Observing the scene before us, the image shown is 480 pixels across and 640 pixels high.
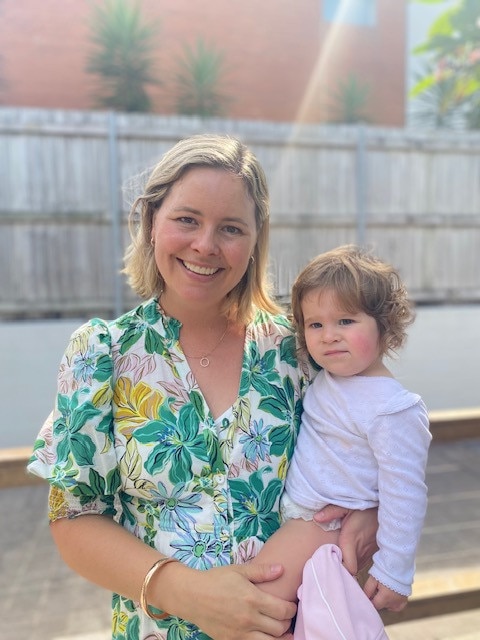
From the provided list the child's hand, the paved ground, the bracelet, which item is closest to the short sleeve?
the bracelet

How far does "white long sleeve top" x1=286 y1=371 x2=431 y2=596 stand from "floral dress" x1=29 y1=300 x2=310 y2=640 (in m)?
0.08

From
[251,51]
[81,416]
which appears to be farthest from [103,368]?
[251,51]

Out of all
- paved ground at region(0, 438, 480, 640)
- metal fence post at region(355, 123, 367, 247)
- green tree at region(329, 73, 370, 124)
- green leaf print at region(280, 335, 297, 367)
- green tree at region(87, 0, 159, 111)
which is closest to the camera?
green leaf print at region(280, 335, 297, 367)

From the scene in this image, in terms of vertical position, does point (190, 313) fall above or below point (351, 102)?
below

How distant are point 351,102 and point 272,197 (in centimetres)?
336

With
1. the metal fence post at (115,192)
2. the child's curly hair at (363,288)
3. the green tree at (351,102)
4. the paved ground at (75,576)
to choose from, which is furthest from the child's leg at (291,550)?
the green tree at (351,102)

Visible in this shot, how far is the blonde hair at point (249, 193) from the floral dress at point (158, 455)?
0.18 meters

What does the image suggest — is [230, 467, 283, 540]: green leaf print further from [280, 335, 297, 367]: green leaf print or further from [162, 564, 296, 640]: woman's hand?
[280, 335, 297, 367]: green leaf print

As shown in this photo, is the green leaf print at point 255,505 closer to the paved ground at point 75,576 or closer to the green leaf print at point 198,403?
the green leaf print at point 198,403

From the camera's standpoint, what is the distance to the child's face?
129 cm

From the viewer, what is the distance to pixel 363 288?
1.29 m

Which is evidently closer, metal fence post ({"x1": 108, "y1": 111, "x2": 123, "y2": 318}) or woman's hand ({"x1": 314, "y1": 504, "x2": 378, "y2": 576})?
woman's hand ({"x1": 314, "y1": 504, "x2": 378, "y2": 576})

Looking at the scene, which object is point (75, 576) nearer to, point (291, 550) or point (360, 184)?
point (291, 550)

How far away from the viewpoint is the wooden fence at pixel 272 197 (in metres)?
4.68
